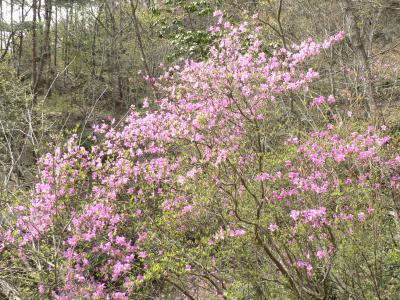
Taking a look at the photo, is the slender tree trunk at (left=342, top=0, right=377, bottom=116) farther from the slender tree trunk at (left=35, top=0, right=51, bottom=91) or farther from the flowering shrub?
the slender tree trunk at (left=35, top=0, right=51, bottom=91)

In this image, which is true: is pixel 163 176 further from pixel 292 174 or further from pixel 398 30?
pixel 398 30

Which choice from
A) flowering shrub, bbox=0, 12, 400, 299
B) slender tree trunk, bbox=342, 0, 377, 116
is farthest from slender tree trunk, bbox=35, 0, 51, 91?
slender tree trunk, bbox=342, 0, 377, 116

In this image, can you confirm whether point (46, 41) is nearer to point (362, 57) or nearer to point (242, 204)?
point (362, 57)

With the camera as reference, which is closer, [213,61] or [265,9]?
[213,61]

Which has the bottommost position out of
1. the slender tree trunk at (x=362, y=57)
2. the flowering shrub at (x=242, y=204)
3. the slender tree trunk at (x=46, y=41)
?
the flowering shrub at (x=242, y=204)

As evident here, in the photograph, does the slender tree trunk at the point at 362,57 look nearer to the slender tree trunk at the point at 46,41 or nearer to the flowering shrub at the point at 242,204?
the flowering shrub at the point at 242,204

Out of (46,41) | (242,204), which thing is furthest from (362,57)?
(46,41)

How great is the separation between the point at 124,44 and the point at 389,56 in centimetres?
1274

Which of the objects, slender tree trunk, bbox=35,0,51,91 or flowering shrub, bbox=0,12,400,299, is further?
slender tree trunk, bbox=35,0,51,91

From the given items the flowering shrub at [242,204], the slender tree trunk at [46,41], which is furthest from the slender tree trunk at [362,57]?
the slender tree trunk at [46,41]

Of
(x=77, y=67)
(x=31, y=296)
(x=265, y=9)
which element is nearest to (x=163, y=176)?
(x=31, y=296)

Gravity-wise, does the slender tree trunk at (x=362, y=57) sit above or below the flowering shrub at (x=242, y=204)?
above

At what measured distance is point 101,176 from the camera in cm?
625

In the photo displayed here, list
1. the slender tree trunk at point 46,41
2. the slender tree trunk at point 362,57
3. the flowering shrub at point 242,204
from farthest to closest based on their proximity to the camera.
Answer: the slender tree trunk at point 46,41 < the slender tree trunk at point 362,57 < the flowering shrub at point 242,204
